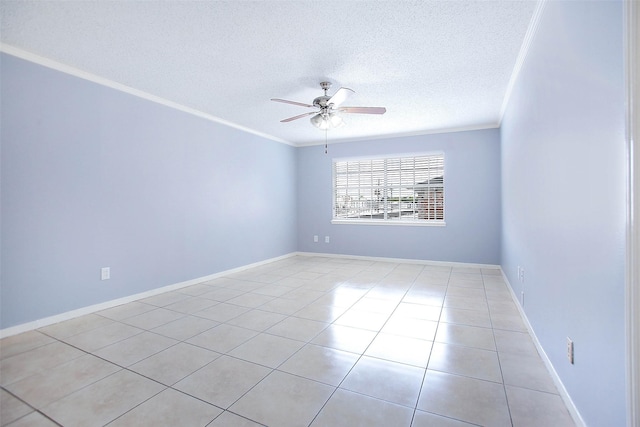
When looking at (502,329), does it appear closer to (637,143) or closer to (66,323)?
(637,143)

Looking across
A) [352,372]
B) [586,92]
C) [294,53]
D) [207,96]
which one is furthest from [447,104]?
[352,372]

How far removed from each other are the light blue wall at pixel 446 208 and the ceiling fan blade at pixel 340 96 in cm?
271

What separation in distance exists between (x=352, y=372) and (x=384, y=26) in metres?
2.41

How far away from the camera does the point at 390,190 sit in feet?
18.6

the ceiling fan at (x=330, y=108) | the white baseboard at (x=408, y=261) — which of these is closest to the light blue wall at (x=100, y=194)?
the ceiling fan at (x=330, y=108)

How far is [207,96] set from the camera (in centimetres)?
349

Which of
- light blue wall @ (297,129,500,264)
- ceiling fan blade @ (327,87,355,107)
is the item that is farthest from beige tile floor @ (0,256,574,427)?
ceiling fan blade @ (327,87,355,107)

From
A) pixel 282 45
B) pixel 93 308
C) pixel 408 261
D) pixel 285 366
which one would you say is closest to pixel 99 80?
pixel 282 45

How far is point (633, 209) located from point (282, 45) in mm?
2376

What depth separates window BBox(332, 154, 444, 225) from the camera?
530cm

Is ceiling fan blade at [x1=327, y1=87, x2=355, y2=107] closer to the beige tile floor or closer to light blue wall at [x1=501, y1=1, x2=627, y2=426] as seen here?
light blue wall at [x1=501, y1=1, x2=627, y2=426]

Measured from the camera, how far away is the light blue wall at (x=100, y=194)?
244cm

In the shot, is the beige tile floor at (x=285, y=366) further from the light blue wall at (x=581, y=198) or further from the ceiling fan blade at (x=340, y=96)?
the ceiling fan blade at (x=340, y=96)

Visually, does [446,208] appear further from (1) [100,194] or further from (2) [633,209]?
(1) [100,194]
